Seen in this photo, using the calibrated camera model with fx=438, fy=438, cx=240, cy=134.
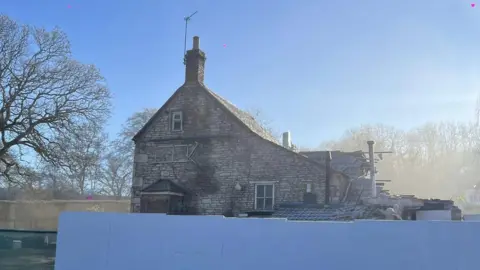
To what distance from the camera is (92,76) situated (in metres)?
23.3

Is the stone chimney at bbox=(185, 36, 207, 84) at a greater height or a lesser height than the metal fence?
greater

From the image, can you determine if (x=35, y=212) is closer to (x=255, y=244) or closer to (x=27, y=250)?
(x=27, y=250)

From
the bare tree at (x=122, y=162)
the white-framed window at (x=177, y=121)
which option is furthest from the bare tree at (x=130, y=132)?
the white-framed window at (x=177, y=121)

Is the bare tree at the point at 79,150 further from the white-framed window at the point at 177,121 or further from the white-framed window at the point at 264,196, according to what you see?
the white-framed window at the point at 264,196

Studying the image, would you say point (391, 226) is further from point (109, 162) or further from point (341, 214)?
point (109, 162)

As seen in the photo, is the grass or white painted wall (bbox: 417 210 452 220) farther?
white painted wall (bbox: 417 210 452 220)

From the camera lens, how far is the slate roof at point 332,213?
1361cm

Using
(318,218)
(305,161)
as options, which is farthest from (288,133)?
(318,218)

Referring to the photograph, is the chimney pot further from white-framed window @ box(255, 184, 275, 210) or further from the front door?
white-framed window @ box(255, 184, 275, 210)

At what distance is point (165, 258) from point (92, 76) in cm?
1551

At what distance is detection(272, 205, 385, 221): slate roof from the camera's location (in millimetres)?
13609

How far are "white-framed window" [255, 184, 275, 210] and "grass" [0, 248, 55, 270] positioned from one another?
26.9 feet

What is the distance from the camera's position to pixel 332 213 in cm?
1410

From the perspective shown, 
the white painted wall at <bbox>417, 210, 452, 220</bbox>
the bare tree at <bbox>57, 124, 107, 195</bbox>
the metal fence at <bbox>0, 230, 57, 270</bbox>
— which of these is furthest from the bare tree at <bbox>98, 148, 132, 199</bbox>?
the white painted wall at <bbox>417, 210, 452, 220</bbox>
